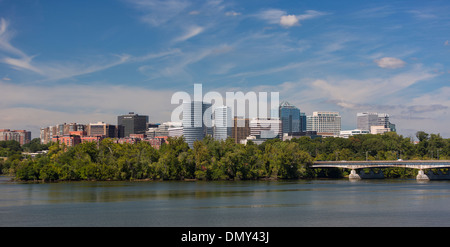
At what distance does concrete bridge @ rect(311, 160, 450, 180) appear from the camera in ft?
375

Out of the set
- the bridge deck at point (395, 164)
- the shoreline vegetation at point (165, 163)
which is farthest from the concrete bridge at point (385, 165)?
the shoreline vegetation at point (165, 163)

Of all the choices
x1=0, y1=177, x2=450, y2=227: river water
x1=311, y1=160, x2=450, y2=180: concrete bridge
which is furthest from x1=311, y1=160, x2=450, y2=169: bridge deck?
x1=0, y1=177, x2=450, y2=227: river water

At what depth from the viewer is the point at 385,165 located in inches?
4710

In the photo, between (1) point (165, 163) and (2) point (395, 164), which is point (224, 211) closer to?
(1) point (165, 163)

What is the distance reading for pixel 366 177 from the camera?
5192 inches

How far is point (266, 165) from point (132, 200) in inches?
2393

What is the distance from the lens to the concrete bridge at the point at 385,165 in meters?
114

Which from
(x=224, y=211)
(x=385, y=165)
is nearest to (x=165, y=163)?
(x=385, y=165)

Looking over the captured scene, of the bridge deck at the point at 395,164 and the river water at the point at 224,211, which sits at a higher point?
the bridge deck at the point at 395,164

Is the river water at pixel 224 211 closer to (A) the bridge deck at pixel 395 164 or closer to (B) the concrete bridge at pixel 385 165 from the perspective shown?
(A) the bridge deck at pixel 395 164

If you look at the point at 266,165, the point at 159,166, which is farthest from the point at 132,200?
the point at 266,165

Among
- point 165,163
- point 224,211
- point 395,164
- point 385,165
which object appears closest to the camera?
point 224,211

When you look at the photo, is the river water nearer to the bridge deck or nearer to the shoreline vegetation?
the shoreline vegetation
